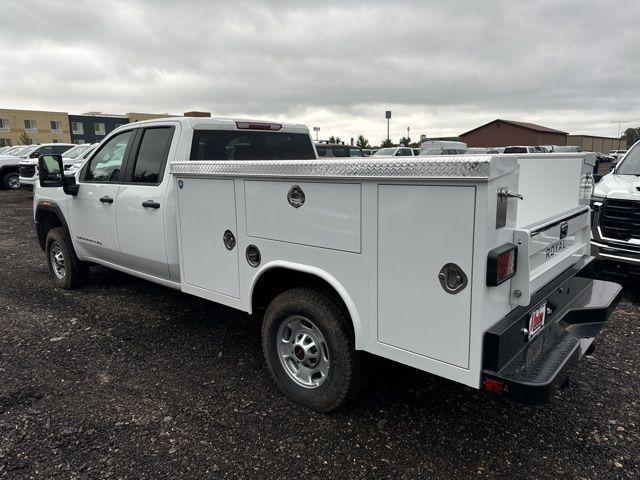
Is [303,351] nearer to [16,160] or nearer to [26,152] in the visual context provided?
[16,160]

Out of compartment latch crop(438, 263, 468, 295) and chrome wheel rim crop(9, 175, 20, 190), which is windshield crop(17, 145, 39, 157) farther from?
compartment latch crop(438, 263, 468, 295)

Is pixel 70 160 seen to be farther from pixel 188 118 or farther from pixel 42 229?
pixel 188 118

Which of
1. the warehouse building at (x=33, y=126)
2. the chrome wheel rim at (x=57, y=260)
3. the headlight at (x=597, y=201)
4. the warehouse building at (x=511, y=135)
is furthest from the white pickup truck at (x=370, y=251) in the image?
the warehouse building at (x=33, y=126)

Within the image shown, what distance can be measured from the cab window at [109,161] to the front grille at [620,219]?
5303 mm

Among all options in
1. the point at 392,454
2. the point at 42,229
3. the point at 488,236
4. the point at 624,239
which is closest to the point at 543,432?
the point at 392,454

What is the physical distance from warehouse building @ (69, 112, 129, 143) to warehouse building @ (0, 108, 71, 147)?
2.21m

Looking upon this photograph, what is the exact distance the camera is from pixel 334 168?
2.75 metres

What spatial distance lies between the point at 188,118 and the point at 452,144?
28.2 metres

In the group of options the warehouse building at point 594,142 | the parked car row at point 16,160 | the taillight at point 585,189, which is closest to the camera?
the taillight at point 585,189

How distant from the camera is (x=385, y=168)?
251 centimetres

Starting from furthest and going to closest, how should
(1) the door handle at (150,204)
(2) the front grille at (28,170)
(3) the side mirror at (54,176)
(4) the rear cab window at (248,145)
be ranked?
1. (2) the front grille at (28,170)
2. (3) the side mirror at (54,176)
3. (4) the rear cab window at (248,145)
4. (1) the door handle at (150,204)

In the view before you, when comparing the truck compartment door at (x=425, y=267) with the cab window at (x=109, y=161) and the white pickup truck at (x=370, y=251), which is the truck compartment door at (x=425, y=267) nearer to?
the white pickup truck at (x=370, y=251)

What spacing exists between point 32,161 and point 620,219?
20470mm

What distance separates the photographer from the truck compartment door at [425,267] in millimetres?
2324
